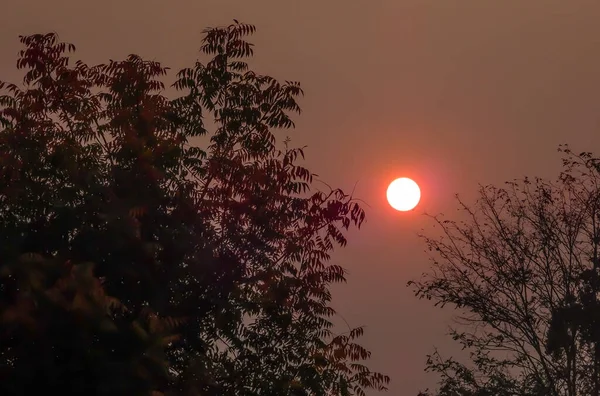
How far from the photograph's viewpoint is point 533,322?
25.0 m

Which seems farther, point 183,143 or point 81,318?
point 183,143

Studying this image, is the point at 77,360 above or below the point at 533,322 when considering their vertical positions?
below

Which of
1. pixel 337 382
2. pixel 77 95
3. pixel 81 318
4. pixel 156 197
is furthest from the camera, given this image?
pixel 77 95

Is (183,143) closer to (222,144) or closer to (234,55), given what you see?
(222,144)

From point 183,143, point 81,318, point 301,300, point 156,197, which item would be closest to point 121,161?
point 156,197

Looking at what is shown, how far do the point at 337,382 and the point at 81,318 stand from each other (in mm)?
7144

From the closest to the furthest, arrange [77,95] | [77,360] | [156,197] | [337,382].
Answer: [77,360] < [156,197] < [337,382] < [77,95]

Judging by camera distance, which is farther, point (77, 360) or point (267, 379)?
point (267, 379)

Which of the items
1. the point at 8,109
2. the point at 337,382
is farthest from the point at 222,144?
the point at 337,382

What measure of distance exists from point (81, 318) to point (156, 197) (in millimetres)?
4043

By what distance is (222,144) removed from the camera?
17797 millimetres

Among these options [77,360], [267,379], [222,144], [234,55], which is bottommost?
[77,360]

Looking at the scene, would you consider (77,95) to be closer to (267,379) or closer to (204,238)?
(204,238)

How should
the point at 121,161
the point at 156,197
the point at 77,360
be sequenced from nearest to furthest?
the point at 77,360 < the point at 156,197 < the point at 121,161
